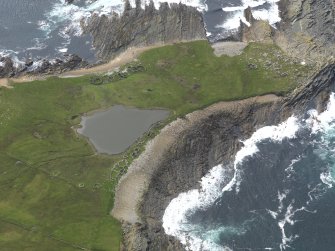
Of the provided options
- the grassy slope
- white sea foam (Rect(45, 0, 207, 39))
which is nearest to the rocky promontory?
the grassy slope

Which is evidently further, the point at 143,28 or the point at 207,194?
the point at 143,28

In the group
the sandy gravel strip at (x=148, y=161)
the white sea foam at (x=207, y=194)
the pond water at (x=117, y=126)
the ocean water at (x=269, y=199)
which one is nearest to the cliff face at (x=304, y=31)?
the sandy gravel strip at (x=148, y=161)

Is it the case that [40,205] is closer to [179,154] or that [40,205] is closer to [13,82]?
[179,154]

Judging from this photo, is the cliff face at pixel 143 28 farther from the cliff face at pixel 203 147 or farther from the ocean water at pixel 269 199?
the ocean water at pixel 269 199

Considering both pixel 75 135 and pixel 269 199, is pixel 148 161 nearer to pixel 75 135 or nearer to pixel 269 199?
pixel 75 135

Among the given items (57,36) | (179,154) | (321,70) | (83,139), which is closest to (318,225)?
(179,154)

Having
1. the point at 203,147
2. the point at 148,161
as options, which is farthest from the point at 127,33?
the point at 148,161
